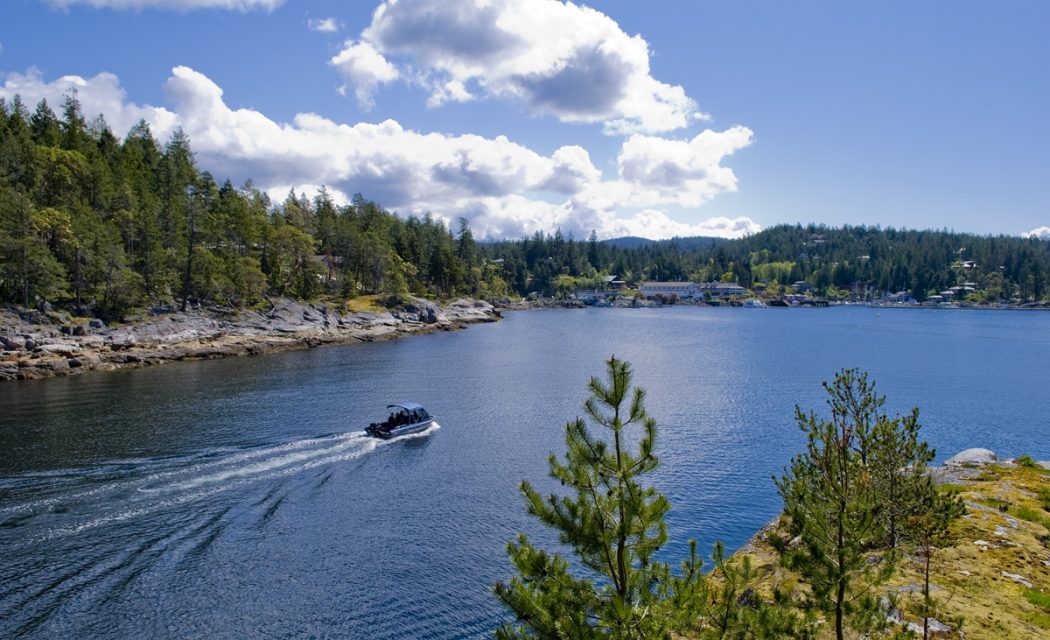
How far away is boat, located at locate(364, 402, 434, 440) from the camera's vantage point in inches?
1592

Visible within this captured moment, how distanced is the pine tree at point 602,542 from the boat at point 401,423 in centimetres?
3250

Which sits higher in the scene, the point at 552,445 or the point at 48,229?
the point at 48,229

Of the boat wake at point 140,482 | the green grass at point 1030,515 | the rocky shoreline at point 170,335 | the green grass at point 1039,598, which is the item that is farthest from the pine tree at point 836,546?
the rocky shoreline at point 170,335

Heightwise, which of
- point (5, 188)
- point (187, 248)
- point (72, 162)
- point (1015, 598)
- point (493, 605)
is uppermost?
point (72, 162)

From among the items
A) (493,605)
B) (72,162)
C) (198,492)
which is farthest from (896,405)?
(72,162)

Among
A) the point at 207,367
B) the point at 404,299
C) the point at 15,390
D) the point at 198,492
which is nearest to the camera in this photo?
the point at 198,492

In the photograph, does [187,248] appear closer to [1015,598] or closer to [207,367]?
[207,367]

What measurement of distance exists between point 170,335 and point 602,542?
85.4m

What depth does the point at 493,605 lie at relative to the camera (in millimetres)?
20719

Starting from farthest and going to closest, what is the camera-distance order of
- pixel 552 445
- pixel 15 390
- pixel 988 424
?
pixel 15 390 → pixel 988 424 → pixel 552 445

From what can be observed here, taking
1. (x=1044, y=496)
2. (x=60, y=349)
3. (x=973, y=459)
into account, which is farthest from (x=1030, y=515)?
(x=60, y=349)

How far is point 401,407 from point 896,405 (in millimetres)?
45823

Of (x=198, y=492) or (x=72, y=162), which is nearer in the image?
(x=198, y=492)

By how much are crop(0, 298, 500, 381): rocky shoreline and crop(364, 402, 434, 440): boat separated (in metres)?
44.1
